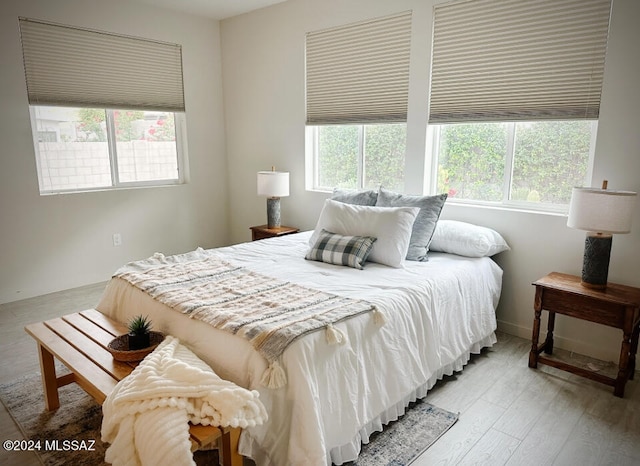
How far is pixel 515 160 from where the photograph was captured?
3.12 metres

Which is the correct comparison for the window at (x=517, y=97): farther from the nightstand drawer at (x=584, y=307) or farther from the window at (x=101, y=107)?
the window at (x=101, y=107)

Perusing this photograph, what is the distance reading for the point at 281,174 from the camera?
4.26 meters

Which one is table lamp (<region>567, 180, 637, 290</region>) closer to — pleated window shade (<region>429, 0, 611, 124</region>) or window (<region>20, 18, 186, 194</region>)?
pleated window shade (<region>429, 0, 611, 124</region>)

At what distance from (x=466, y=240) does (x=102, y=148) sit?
11.6 feet

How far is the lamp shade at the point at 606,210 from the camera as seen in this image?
232cm

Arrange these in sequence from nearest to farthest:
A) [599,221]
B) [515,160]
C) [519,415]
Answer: [519,415], [599,221], [515,160]

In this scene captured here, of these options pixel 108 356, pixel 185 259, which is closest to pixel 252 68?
pixel 185 259

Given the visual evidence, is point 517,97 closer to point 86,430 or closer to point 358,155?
point 358,155

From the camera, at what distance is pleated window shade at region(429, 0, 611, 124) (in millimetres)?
2662

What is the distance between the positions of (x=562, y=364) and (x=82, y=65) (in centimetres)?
455

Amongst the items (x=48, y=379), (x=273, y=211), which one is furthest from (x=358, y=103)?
(x=48, y=379)

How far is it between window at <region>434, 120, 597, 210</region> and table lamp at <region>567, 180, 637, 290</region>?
0.45 metres

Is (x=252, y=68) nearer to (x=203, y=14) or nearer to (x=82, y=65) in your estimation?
(x=203, y=14)

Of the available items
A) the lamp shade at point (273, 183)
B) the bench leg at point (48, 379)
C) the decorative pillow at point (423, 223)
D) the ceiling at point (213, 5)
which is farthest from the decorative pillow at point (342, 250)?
the ceiling at point (213, 5)
